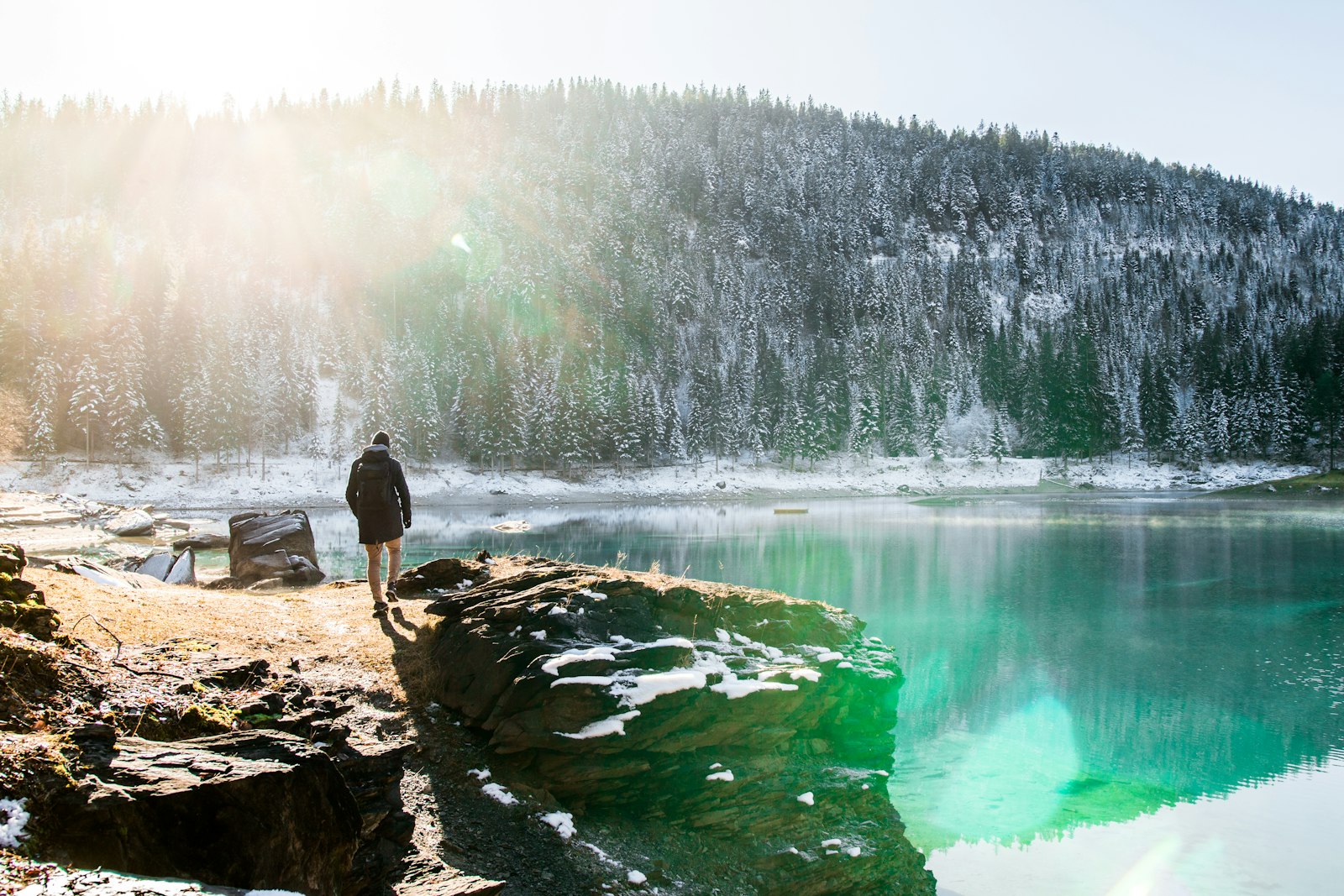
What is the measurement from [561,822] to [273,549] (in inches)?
528

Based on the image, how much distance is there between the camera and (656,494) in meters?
80.9

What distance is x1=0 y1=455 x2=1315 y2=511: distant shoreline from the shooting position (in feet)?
206

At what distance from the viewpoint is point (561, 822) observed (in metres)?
5.88

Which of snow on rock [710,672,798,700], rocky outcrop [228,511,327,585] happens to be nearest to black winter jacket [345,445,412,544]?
snow on rock [710,672,798,700]

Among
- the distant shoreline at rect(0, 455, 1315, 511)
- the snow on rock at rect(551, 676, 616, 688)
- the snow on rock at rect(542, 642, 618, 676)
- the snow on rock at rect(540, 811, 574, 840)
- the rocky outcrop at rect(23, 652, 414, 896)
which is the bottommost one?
the distant shoreline at rect(0, 455, 1315, 511)

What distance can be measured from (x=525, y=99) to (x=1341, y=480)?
557 ft

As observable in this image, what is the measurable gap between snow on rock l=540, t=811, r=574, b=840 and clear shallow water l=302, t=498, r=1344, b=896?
4.53 m

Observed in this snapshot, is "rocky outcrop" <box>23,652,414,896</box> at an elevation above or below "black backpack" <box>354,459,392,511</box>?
below

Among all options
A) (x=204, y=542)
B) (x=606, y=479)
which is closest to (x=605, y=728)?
(x=204, y=542)

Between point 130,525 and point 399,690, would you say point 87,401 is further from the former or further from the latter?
point 399,690

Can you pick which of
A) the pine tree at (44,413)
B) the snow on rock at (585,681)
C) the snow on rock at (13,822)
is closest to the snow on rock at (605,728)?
the snow on rock at (585,681)

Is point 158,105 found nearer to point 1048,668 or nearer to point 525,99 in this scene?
point 525,99

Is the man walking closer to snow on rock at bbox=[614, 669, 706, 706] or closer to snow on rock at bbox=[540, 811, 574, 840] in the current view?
snow on rock at bbox=[614, 669, 706, 706]

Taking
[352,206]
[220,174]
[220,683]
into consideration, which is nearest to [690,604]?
[220,683]
